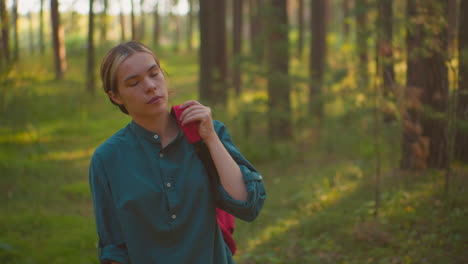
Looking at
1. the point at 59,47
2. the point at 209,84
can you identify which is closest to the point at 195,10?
the point at 59,47

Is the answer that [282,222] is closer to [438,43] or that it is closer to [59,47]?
[438,43]

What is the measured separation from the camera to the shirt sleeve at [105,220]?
2361mm

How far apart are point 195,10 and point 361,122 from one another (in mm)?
37071

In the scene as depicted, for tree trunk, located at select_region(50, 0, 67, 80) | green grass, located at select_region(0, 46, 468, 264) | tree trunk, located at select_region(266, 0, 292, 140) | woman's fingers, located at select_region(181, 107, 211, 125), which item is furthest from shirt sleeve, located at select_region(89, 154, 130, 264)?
tree trunk, located at select_region(50, 0, 67, 80)

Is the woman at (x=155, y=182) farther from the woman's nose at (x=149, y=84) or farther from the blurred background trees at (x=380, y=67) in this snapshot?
the blurred background trees at (x=380, y=67)

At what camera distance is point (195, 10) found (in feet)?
154

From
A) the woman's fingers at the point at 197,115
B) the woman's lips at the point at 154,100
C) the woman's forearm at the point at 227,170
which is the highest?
the woman's lips at the point at 154,100

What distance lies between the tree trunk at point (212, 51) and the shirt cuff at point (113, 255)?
892 cm

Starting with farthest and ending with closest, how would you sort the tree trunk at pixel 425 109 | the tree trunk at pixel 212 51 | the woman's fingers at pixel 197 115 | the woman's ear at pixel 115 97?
the tree trunk at pixel 212 51 → the tree trunk at pixel 425 109 → the woman's ear at pixel 115 97 → the woman's fingers at pixel 197 115

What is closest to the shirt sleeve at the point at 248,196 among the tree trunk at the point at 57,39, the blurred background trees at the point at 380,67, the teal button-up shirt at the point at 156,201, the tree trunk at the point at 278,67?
the teal button-up shirt at the point at 156,201

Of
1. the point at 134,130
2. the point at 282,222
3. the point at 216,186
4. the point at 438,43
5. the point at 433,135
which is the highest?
the point at 438,43

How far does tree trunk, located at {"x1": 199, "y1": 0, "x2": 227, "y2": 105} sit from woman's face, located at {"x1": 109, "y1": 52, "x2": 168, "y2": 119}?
874 cm

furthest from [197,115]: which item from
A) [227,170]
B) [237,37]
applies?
[237,37]

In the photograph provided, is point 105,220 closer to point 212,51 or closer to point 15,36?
point 15,36
